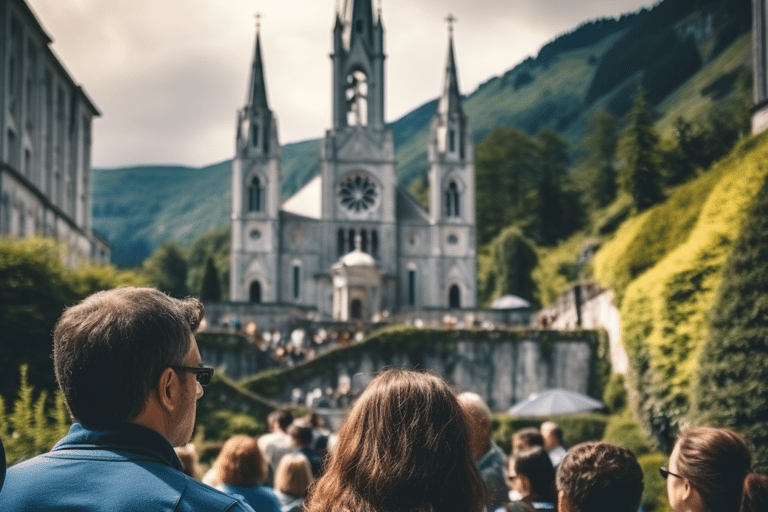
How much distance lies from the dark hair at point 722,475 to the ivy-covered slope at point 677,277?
14541 millimetres

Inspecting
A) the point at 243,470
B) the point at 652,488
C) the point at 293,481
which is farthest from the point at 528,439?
the point at 652,488

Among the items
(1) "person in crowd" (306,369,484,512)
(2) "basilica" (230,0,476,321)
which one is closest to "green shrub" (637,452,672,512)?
(1) "person in crowd" (306,369,484,512)

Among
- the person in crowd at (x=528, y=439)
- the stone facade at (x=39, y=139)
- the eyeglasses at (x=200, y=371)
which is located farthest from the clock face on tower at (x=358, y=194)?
the eyeglasses at (x=200, y=371)

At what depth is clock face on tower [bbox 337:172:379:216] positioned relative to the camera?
2308 inches

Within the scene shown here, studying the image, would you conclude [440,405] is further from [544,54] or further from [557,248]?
[544,54]

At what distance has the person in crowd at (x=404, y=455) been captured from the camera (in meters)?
3.05

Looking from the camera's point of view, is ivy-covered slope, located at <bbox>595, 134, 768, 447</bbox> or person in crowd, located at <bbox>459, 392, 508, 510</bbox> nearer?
person in crowd, located at <bbox>459, 392, 508, 510</bbox>

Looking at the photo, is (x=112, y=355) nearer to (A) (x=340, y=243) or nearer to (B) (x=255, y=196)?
(A) (x=340, y=243)

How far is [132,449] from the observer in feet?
9.69

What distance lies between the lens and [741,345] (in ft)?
48.9

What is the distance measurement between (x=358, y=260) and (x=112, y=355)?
4998 centimetres

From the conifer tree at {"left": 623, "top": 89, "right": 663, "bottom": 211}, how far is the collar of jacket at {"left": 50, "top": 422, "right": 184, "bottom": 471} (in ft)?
167

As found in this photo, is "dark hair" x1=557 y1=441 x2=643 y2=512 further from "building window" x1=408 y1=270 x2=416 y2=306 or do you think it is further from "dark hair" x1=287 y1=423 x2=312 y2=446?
"building window" x1=408 y1=270 x2=416 y2=306

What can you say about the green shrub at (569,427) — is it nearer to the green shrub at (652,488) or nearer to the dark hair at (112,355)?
the green shrub at (652,488)
